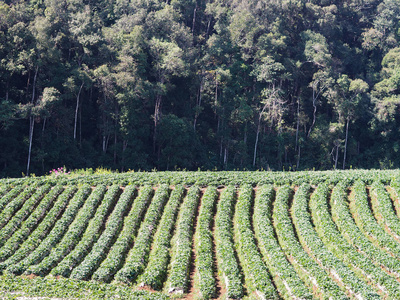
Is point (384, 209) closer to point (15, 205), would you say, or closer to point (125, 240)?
point (125, 240)

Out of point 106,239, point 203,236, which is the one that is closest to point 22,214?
point 106,239

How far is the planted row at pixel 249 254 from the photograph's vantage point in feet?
56.6

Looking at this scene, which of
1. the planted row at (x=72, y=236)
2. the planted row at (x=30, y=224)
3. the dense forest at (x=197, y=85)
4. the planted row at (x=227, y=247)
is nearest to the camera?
the planted row at (x=227, y=247)

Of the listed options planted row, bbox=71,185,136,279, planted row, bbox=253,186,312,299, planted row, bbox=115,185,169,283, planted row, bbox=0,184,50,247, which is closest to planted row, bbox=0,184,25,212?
planted row, bbox=0,184,50,247

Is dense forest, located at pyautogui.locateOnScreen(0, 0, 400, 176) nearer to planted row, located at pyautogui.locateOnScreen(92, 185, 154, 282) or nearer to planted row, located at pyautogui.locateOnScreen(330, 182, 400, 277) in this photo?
planted row, located at pyautogui.locateOnScreen(92, 185, 154, 282)

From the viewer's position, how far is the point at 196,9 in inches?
2207

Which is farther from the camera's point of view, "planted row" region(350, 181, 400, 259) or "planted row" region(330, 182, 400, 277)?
"planted row" region(350, 181, 400, 259)

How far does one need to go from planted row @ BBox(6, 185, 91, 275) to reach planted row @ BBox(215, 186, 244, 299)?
300 inches

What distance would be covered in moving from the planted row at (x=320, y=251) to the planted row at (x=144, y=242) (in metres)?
7.14

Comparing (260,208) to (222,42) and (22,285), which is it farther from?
(222,42)

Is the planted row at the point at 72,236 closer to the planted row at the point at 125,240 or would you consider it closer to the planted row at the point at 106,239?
the planted row at the point at 106,239

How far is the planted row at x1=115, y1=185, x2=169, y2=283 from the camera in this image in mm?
18717

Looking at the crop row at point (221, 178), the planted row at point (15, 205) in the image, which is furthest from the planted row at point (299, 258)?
the planted row at point (15, 205)

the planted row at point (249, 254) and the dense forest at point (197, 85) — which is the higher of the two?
the dense forest at point (197, 85)
